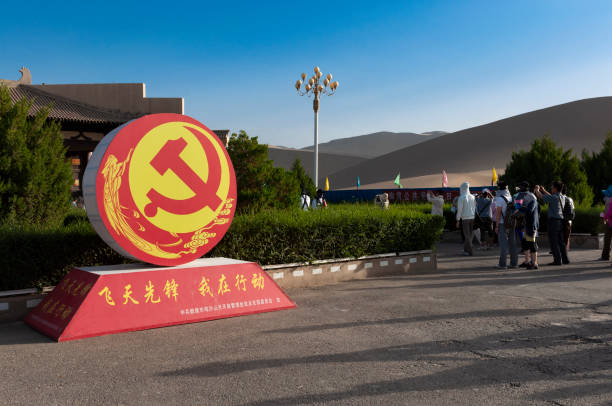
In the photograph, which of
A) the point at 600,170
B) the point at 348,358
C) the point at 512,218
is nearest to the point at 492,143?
the point at 600,170

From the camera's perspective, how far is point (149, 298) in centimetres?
584

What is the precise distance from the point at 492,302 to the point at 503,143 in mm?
92238

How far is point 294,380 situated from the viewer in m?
3.97

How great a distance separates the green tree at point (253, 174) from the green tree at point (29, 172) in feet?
16.1

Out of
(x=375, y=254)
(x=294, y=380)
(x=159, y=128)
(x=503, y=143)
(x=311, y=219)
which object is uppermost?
(x=503, y=143)

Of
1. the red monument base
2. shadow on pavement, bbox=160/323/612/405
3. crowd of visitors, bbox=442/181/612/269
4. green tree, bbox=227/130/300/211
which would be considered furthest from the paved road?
green tree, bbox=227/130/300/211

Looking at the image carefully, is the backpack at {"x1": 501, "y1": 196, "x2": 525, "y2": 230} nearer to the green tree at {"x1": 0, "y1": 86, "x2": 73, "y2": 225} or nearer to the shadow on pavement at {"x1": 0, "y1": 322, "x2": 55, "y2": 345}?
the green tree at {"x1": 0, "y1": 86, "x2": 73, "y2": 225}

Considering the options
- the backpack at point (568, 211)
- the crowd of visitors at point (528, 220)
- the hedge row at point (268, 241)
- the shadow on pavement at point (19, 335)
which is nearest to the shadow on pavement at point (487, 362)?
the shadow on pavement at point (19, 335)

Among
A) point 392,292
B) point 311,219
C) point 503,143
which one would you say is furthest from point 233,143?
point 503,143

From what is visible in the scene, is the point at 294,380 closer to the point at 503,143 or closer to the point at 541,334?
the point at 541,334

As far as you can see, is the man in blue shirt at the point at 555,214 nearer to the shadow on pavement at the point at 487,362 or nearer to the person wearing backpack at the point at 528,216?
the person wearing backpack at the point at 528,216

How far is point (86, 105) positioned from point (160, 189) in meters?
24.6

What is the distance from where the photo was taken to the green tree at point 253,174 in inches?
504

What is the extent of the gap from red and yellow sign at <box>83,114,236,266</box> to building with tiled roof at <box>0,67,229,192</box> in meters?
17.3
